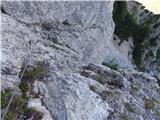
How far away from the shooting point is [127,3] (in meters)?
51.0

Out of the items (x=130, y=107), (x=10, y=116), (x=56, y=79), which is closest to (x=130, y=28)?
(x=130, y=107)

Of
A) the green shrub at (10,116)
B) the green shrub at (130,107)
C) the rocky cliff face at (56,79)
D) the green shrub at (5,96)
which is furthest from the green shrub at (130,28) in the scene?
the green shrub at (10,116)

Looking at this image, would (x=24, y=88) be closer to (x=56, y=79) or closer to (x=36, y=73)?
(x=36, y=73)

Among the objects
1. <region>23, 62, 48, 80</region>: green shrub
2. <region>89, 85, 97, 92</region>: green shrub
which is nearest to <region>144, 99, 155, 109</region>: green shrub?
<region>89, 85, 97, 92</region>: green shrub

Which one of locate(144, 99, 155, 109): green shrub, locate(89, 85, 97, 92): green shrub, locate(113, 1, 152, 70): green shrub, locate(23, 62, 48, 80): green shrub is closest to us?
locate(23, 62, 48, 80): green shrub

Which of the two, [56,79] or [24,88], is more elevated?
[56,79]

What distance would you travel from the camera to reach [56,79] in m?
11.5

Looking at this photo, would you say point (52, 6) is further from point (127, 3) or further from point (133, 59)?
point (133, 59)

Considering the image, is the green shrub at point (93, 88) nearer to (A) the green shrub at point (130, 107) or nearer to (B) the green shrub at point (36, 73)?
(A) the green shrub at point (130, 107)

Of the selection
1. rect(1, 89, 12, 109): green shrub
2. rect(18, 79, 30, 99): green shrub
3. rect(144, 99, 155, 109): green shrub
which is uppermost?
rect(144, 99, 155, 109): green shrub

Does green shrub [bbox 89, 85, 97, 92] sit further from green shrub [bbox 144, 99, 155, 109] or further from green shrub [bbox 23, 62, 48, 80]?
green shrub [bbox 144, 99, 155, 109]

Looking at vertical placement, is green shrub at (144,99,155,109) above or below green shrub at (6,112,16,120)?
above

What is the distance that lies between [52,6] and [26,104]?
9.11 m

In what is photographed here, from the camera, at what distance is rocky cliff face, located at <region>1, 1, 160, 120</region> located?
10.3 m
